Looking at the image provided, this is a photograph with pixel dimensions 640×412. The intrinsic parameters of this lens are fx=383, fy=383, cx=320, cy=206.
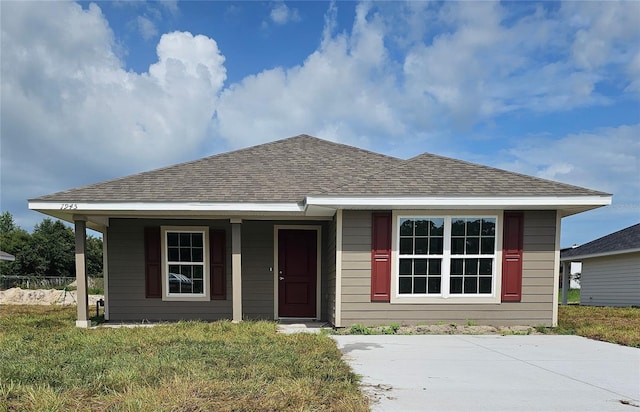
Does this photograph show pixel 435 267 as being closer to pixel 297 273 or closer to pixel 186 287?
pixel 297 273

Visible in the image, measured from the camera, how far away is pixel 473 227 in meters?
6.83

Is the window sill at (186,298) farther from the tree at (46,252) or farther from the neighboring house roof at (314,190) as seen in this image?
the tree at (46,252)

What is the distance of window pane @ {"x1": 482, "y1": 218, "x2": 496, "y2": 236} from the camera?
22.4 feet

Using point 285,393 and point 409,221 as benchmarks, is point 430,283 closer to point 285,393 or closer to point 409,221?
point 409,221

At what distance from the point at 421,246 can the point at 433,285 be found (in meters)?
0.72

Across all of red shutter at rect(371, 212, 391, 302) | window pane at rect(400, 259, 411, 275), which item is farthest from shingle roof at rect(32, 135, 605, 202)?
window pane at rect(400, 259, 411, 275)

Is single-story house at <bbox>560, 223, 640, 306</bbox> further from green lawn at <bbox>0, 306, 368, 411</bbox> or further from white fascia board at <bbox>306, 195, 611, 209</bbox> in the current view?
green lawn at <bbox>0, 306, 368, 411</bbox>

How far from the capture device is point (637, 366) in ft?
14.4

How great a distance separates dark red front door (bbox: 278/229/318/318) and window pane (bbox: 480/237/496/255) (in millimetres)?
3363

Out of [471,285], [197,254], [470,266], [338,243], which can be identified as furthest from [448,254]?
[197,254]

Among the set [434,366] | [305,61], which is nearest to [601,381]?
[434,366]

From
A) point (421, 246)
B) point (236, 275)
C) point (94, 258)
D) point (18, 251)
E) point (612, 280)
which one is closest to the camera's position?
point (421, 246)

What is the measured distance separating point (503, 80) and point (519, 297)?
5.48 metres

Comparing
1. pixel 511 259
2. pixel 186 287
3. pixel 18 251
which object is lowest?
pixel 18 251
